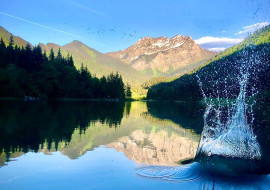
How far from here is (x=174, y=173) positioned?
35.1 ft

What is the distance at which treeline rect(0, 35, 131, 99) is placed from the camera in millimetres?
96250

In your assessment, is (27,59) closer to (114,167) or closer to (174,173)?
(114,167)

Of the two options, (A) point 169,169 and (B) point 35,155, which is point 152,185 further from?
(B) point 35,155

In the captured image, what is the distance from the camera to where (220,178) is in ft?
33.2

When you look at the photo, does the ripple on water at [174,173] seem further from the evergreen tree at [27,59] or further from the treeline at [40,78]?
the evergreen tree at [27,59]

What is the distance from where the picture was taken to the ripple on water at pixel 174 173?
1012cm

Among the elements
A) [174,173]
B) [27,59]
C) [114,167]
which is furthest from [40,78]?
[174,173]

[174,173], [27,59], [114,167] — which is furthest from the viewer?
[27,59]

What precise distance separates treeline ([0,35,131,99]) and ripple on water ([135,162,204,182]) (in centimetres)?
9456

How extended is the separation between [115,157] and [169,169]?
12.0 ft

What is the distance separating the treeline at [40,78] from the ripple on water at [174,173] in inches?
3723

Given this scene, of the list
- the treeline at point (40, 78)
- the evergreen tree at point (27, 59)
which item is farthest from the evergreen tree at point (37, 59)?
the evergreen tree at point (27, 59)

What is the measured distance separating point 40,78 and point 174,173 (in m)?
120

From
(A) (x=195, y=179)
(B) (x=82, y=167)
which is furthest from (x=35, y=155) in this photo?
(A) (x=195, y=179)
